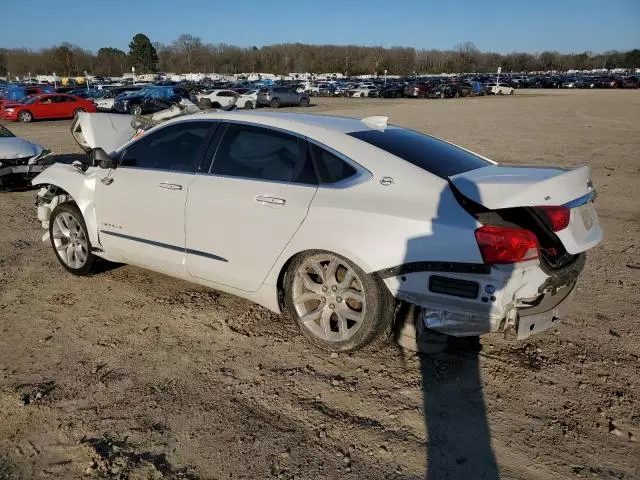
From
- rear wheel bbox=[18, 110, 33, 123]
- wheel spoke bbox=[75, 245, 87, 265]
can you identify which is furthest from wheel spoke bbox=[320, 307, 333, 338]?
rear wheel bbox=[18, 110, 33, 123]

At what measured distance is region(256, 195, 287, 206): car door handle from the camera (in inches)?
142

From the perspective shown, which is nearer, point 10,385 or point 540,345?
point 10,385

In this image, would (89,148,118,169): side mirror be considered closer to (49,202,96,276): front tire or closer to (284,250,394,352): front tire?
(49,202,96,276): front tire

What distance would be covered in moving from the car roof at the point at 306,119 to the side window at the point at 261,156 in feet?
0.41

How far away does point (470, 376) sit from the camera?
3.42 metres

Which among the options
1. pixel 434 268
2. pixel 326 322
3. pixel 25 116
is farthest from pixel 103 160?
pixel 25 116

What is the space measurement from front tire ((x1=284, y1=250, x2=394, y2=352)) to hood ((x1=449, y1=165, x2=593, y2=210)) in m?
0.81

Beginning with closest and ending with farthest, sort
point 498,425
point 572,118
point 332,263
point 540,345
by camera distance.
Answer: point 498,425
point 332,263
point 540,345
point 572,118

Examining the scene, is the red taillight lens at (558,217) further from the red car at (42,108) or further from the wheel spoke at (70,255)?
the red car at (42,108)

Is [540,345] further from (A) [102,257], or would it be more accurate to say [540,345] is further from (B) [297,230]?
(A) [102,257]

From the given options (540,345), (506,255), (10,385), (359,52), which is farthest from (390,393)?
(359,52)

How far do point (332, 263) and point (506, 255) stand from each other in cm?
110

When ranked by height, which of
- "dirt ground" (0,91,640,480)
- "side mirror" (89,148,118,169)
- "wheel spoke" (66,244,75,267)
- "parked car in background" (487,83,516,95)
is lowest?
"dirt ground" (0,91,640,480)

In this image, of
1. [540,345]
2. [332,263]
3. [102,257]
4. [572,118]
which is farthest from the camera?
[572,118]
